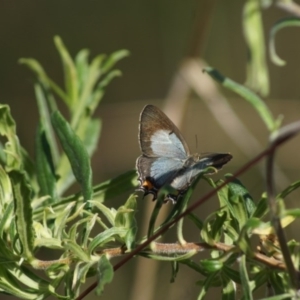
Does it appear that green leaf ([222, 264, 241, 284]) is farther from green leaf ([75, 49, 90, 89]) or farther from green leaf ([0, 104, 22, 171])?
green leaf ([75, 49, 90, 89])

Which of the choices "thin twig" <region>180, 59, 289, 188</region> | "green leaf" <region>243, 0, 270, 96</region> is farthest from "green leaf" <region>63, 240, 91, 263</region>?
"thin twig" <region>180, 59, 289, 188</region>

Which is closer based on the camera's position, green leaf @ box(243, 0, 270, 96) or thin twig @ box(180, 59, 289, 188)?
green leaf @ box(243, 0, 270, 96)

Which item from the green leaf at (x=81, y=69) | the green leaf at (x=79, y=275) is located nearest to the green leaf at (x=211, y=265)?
the green leaf at (x=79, y=275)

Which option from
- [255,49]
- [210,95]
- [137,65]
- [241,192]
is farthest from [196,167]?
[137,65]

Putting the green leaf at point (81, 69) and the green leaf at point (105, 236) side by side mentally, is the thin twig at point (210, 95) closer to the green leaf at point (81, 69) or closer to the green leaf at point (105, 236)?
the green leaf at point (81, 69)

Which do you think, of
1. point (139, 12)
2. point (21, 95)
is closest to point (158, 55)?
point (139, 12)

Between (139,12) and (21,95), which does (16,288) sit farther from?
(139,12)
